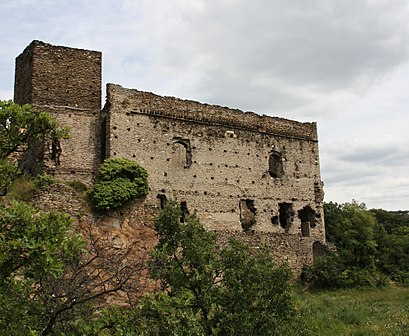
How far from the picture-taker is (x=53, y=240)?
7.19 meters

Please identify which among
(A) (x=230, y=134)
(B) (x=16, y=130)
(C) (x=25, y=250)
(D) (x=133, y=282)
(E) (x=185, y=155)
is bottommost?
(D) (x=133, y=282)

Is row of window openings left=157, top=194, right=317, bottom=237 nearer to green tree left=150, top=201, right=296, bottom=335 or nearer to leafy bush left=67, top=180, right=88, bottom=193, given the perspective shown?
leafy bush left=67, top=180, right=88, bottom=193

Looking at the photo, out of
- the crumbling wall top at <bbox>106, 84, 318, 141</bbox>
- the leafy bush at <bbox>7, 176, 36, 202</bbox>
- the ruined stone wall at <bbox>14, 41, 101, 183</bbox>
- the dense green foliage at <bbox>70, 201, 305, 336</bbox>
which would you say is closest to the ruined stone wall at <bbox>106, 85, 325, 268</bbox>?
the crumbling wall top at <bbox>106, 84, 318, 141</bbox>

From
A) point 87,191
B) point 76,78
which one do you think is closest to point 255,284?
point 87,191

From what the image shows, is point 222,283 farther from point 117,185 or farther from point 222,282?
point 117,185

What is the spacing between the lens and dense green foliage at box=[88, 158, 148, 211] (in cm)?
2062

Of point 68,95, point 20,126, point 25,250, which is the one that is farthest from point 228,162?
point 25,250

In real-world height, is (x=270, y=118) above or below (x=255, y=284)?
above

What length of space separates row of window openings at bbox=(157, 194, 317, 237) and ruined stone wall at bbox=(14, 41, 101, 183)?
5.29 metres

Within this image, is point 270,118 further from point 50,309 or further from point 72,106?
point 50,309

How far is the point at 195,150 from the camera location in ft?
83.0

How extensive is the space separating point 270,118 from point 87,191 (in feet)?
40.4

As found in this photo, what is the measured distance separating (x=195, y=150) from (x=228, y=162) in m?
1.99

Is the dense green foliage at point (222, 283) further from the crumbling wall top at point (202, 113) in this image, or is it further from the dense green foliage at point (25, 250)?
the crumbling wall top at point (202, 113)
